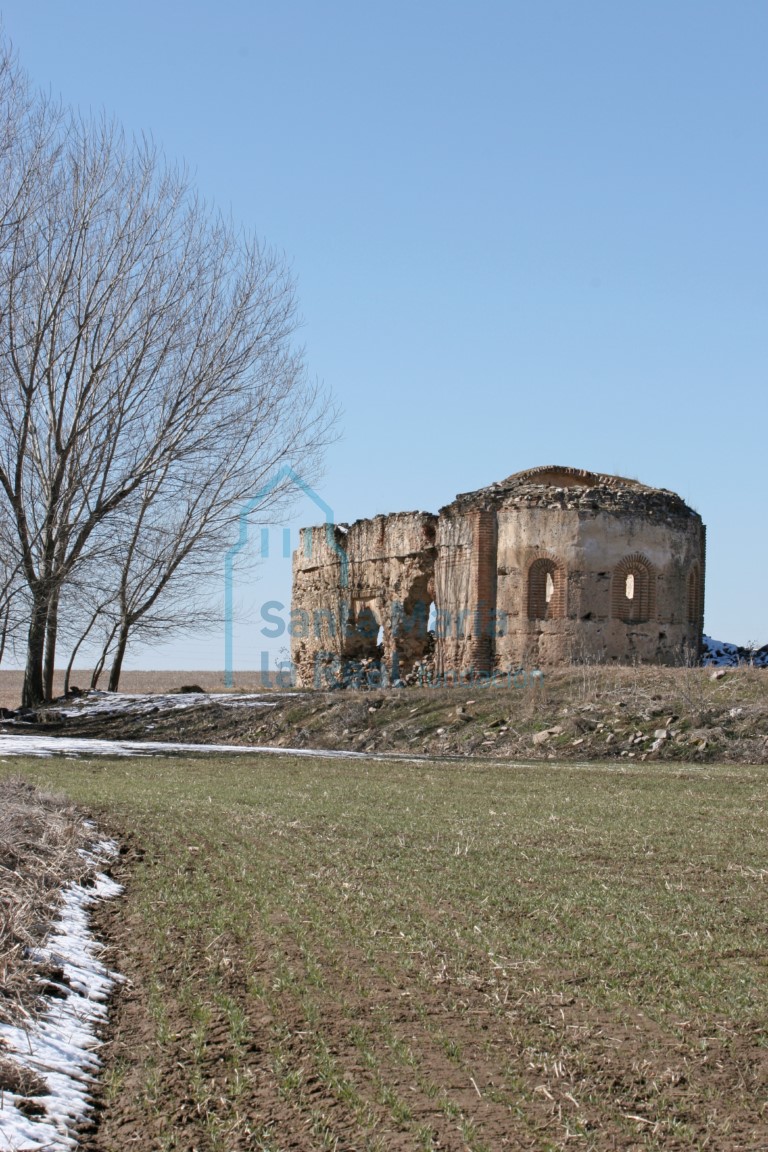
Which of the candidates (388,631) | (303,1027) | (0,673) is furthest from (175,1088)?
(0,673)

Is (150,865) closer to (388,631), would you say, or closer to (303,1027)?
(303,1027)

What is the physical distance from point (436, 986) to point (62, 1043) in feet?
5.54

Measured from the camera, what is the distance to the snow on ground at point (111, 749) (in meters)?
20.3

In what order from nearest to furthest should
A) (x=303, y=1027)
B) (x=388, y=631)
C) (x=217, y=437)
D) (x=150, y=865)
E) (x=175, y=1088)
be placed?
1. (x=175, y=1088)
2. (x=303, y=1027)
3. (x=150, y=865)
4. (x=217, y=437)
5. (x=388, y=631)

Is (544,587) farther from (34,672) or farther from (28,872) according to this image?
(28,872)

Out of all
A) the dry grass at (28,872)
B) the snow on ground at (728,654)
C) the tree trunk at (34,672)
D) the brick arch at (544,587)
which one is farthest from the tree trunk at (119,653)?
the dry grass at (28,872)

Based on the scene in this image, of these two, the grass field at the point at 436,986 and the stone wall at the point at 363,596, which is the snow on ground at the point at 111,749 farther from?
the stone wall at the point at 363,596

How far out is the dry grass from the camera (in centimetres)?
535

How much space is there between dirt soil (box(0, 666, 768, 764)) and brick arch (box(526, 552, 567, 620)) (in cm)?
359

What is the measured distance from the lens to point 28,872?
740 centimetres

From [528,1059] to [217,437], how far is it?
83.4 feet

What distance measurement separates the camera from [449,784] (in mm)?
14992

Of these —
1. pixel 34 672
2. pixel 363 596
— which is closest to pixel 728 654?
pixel 363 596

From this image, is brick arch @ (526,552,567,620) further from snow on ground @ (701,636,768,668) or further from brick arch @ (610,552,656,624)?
snow on ground @ (701,636,768,668)
